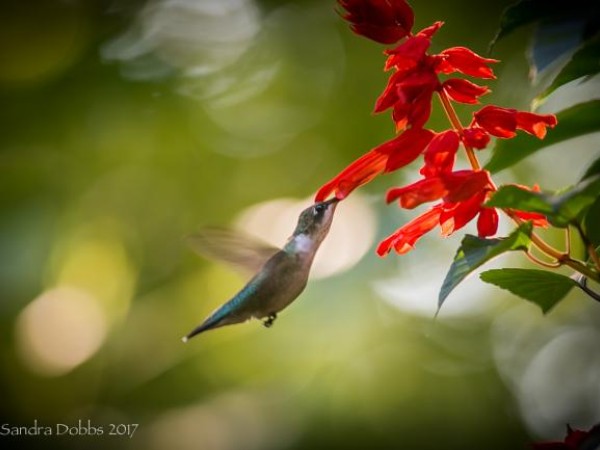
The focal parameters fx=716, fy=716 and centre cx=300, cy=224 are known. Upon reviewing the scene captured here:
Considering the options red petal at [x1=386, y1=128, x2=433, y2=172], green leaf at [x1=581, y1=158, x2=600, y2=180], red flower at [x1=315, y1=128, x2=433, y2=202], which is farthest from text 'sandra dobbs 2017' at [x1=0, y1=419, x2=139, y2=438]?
green leaf at [x1=581, y1=158, x2=600, y2=180]

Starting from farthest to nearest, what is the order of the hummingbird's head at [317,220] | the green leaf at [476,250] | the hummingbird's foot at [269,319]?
the hummingbird's foot at [269,319]
the hummingbird's head at [317,220]
the green leaf at [476,250]

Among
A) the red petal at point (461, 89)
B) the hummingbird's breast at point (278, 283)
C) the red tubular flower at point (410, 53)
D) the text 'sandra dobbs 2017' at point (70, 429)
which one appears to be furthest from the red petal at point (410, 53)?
the text 'sandra dobbs 2017' at point (70, 429)

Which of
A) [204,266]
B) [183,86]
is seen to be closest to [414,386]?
[204,266]

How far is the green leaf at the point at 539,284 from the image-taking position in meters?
1.15

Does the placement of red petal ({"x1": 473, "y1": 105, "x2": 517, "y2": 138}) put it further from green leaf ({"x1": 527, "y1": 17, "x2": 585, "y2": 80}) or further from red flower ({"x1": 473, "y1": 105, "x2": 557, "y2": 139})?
green leaf ({"x1": 527, "y1": 17, "x2": 585, "y2": 80})

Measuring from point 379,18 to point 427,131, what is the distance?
8.4 inches

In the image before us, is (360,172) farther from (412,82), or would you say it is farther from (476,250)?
(476,250)

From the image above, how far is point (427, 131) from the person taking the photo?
4.08ft

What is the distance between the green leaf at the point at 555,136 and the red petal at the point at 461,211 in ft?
0.18

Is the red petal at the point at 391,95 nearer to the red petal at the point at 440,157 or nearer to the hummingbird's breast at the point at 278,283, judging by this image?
Result: the red petal at the point at 440,157

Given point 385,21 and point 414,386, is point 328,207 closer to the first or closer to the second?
point 385,21

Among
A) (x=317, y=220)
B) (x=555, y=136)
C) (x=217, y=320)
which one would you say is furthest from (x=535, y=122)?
(x=217, y=320)

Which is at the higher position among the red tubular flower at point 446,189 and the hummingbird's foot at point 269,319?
the hummingbird's foot at point 269,319

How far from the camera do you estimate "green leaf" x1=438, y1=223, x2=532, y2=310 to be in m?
1.03
